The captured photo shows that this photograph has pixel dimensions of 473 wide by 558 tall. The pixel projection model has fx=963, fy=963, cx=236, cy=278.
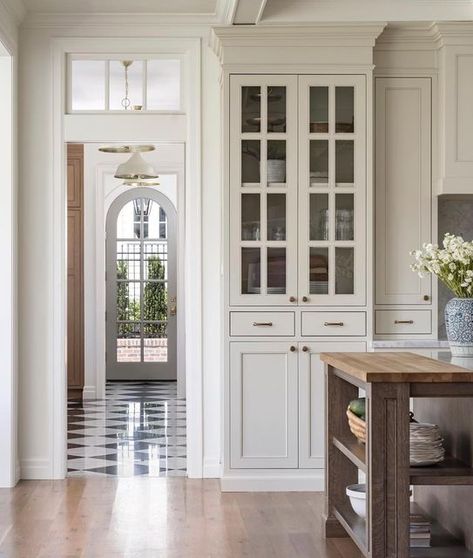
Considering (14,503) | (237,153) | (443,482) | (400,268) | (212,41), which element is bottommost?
(14,503)

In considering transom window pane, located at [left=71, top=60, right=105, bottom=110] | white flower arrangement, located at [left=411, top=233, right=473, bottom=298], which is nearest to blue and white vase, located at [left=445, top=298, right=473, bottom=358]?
white flower arrangement, located at [left=411, top=233, right=473, bottom=298]

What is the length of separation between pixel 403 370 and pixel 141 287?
8734 mm

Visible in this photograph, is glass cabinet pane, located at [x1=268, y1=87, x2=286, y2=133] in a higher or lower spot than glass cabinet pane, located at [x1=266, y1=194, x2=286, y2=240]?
higher

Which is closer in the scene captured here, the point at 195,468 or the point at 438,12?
the point at 438,12

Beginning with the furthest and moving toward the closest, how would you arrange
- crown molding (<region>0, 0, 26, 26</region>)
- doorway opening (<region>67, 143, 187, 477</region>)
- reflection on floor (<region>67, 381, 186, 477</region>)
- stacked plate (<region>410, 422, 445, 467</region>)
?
doorway opening (<region>67, 143, 187, 477</region>) < reflection on floor (<region>67, 381, 186, 477</region>) < crown molding (<region>0, 0, 26, 26</region>) < stacked plate (<region>410, 422, 445, 467</region>)

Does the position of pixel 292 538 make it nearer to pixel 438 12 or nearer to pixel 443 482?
pixel 443 482

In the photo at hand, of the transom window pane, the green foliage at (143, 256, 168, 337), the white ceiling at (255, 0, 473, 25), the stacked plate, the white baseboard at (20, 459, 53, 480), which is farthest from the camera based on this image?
the green foliage at (143, 256, 168, 337)

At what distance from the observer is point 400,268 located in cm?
562

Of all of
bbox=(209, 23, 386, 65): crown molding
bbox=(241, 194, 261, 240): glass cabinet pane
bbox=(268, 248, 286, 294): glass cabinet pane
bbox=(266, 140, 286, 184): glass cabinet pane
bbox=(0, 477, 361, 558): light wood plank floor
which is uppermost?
bbox=(209, 23, 386, 65): crown molding

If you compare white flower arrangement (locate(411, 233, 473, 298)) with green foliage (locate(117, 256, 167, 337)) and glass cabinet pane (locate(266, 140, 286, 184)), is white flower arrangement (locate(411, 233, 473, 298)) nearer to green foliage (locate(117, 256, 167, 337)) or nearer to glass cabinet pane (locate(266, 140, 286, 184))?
glass cabinet pane (locate(266, 140, 286, 184))

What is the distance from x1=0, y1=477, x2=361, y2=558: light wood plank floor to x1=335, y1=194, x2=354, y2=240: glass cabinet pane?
4.83ft

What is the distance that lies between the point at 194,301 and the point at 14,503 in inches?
61.4

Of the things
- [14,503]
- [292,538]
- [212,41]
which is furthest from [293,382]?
[212,41]

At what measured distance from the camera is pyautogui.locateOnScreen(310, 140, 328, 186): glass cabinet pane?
5512 millimetres
